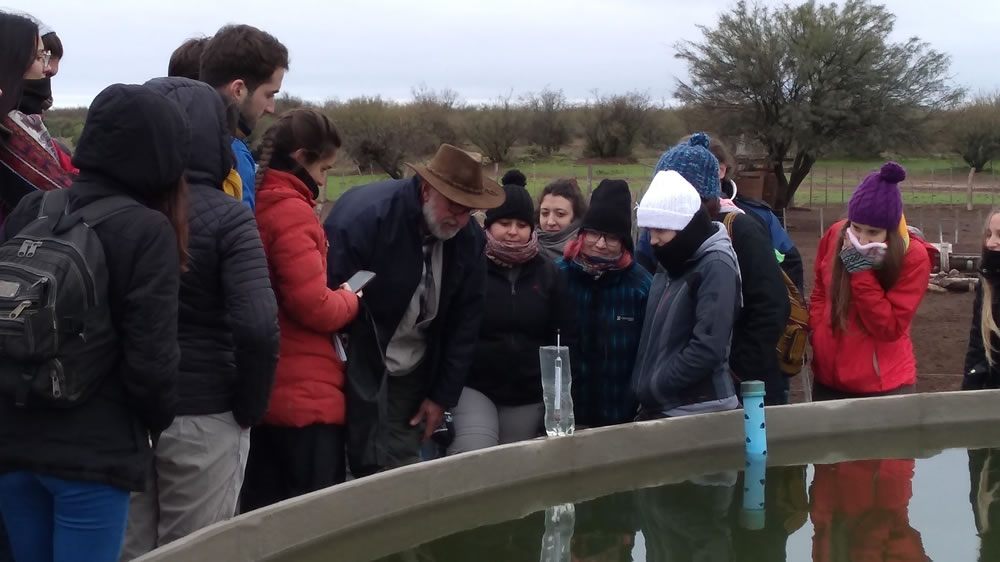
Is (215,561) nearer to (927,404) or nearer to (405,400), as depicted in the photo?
(405,400)

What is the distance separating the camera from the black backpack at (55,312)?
7.15 feet

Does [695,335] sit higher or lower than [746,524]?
higher

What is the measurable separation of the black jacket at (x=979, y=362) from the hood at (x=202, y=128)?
3.23 metres

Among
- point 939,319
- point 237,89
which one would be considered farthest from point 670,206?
point 939,319

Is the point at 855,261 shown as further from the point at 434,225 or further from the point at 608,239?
the point at 434,225

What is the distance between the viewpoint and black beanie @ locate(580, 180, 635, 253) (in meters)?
4.03

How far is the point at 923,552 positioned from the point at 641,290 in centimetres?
171

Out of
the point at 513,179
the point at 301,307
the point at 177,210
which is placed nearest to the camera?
the point at 177,210

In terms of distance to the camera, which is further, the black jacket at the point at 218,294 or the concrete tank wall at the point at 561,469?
the black jacket at the point at 218,294

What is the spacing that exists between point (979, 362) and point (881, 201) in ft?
3.14

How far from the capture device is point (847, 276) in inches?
167

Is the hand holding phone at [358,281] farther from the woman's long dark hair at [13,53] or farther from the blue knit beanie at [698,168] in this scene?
the blue knit beanie at [698,168]

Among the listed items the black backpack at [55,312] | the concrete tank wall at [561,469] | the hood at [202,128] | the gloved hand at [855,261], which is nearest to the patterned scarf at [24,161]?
the hood at [202,128]

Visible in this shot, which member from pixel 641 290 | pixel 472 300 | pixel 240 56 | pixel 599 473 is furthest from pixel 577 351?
pixel 240 56
